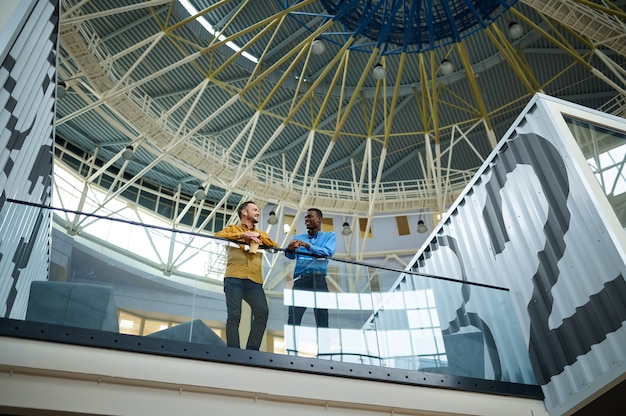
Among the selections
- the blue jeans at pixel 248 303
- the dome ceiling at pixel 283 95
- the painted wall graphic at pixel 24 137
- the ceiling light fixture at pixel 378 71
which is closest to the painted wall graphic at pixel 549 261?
the blue jeans at pixel 248 303

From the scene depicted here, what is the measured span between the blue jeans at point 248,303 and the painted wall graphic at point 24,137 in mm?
2479

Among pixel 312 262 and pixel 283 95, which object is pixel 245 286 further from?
pixel 283 95

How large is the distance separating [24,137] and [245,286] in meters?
4.04

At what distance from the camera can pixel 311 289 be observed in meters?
8.83

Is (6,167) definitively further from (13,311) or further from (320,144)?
→ (320,144)

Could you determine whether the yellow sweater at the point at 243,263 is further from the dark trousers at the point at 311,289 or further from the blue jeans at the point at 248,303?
the dark trousers at the point at 311,289

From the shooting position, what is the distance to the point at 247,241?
29.2ft

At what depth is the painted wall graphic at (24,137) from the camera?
7.51 meters

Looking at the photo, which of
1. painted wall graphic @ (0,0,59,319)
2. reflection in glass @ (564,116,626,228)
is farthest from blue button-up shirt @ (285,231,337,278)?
reflection in glass @ (564,116,626,228)

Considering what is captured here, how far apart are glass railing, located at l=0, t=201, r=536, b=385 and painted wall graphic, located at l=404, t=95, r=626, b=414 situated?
15 centimetres

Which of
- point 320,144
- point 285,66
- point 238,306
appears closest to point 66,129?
point 285,66

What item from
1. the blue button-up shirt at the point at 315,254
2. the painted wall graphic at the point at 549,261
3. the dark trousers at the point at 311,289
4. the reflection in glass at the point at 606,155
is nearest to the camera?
the painted wall graphic at the point at 549,261

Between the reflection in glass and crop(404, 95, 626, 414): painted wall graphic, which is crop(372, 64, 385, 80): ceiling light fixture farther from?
the reflection in glass

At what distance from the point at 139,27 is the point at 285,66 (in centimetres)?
787
